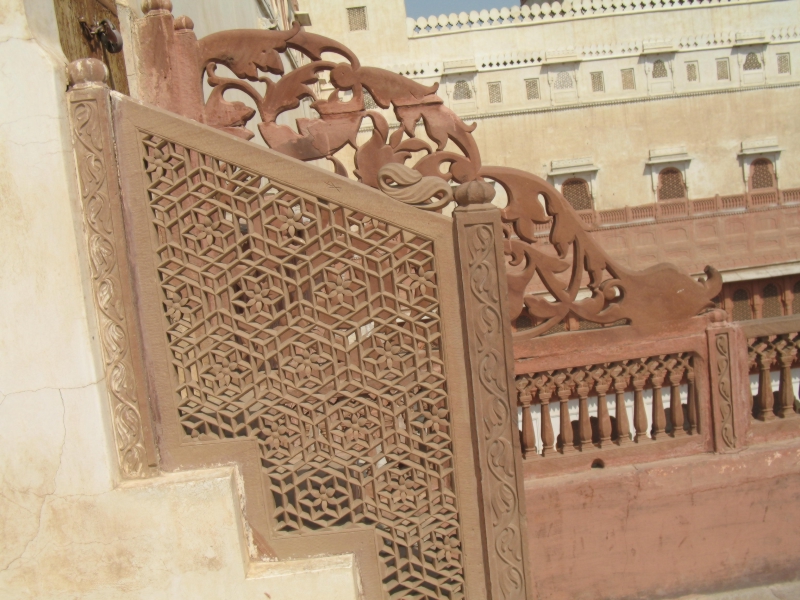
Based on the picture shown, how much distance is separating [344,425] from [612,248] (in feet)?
45.2

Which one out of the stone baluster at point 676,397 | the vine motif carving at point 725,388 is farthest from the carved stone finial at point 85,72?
the vine motif carving at point 725,388

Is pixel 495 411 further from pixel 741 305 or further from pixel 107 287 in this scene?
pixel 741 305

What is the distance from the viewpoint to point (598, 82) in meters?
23.0

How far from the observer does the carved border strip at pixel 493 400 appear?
8.03 feet

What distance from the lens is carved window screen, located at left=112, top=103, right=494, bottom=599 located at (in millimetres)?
2387

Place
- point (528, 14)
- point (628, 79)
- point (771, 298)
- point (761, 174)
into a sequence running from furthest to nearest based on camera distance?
1. point (761, 174)
2. point (628, 79)
3. point (528, 14)
4. point (771, 298)

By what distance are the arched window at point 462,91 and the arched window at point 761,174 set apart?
977cm

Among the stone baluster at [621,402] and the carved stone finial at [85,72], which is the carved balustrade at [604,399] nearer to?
the stone baluster at [621,402]

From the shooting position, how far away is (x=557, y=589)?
3004 millimetres

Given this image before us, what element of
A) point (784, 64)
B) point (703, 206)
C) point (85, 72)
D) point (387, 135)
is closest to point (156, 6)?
point (85, 72)

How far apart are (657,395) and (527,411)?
608mm

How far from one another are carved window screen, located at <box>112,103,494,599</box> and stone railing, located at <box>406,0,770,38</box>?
2195 cm

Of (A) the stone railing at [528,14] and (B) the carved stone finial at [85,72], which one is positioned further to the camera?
(A) the stone railing at [528,14]

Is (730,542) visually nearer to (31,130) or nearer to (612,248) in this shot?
(31,130)
